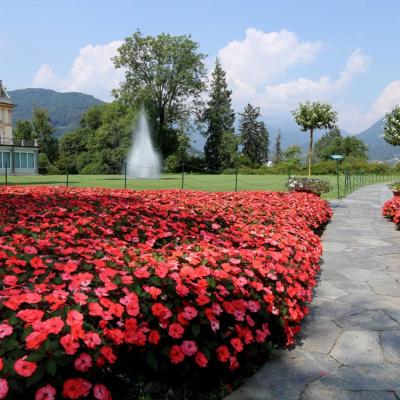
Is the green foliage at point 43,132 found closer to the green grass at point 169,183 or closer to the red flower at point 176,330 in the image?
the green grass at point 169,183

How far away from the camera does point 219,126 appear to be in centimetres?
6309

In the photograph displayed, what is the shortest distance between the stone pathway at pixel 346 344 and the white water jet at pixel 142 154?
2927cm

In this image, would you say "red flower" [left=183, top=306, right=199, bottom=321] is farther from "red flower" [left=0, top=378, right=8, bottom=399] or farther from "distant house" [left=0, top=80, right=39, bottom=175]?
"distant house" [left=0, top=80, right=39, bottom=175]

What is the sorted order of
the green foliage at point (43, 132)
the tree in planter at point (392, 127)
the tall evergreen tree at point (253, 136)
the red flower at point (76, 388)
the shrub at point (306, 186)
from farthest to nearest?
1. the tall evergreen tree at point (253, 136)
2. the green foliage at point (43, 132)
3. the tree in planter at point (392, 127)
4. the shrub at point (306, 186)
5. the red flower at point (76, 388)

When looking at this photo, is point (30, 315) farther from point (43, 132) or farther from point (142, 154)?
point (43, 132)

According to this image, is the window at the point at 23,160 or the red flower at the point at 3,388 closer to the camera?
the red flower at the point at 3,388

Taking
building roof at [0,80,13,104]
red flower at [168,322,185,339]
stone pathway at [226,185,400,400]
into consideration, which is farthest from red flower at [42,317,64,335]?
building roof at [0,80,13,104]

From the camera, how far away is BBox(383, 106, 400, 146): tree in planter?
3356 cm

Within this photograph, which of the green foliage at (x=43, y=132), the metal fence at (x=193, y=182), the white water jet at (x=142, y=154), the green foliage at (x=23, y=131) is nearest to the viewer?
the metal fence at (x=193, y=182)

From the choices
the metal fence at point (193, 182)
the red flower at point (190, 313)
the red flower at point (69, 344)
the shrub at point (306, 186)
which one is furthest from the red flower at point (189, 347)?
the metal fence at point (193, 182)

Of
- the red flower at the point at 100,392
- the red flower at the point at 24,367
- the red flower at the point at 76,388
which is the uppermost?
the red flower at the point at 24,367

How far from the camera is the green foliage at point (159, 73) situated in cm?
4647

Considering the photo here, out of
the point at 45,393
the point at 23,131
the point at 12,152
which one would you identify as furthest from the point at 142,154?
the point at 45,393

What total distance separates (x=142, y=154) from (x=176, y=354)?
126 feet
